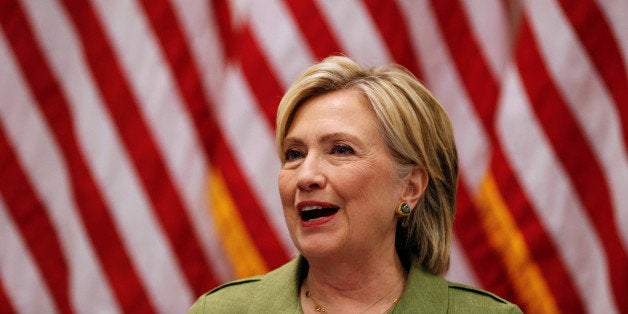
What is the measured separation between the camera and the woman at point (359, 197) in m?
1.95

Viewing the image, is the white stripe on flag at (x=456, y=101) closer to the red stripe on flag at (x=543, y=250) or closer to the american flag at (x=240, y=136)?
the american flag at (x=240, y=136)

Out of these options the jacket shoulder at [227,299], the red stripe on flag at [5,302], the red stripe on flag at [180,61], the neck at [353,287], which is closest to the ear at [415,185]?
the neck at [353,287]

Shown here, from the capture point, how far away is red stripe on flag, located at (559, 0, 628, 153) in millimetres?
2908

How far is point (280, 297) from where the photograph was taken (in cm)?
207

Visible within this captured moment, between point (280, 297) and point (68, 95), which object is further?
point (68, 95)

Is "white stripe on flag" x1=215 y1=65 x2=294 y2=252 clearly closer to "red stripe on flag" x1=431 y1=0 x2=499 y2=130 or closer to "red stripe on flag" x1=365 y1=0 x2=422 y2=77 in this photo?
"red stripe on flag" x1=365 y1=0 x2=422 y2=77

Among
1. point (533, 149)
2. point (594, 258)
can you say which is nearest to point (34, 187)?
point (533, 149)

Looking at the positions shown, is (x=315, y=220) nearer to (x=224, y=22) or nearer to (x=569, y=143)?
(x=569, y=143)

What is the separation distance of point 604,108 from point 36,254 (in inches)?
79.8

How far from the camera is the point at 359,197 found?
6.44 feet

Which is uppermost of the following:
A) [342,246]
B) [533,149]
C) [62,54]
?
[62,54]

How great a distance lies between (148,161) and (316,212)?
1.28 meters

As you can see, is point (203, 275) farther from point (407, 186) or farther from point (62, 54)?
point (407, 186)

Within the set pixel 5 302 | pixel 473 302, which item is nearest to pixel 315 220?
pixel 473 302
